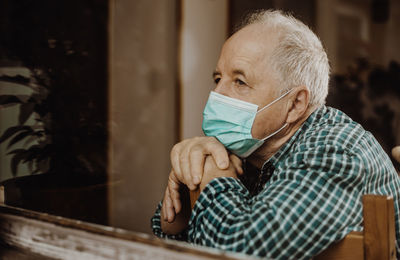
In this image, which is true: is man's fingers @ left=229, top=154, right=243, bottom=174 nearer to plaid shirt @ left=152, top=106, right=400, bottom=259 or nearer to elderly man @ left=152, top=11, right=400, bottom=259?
elderly man @ left=152, top=11, right=400, bottom=259

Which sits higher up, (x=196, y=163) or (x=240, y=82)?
(x=240, y=82)

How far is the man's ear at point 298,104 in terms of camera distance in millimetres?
1386

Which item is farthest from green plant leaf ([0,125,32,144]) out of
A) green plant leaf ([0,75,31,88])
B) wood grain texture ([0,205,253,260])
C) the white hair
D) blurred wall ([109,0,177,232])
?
blurred wall ([109,0,177,232])

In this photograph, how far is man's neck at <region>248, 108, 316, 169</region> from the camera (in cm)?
142

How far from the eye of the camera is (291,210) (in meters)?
0.90

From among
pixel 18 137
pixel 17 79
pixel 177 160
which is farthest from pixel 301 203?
pixel 17 79

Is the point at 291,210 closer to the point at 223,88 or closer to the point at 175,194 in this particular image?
the point at 175,194

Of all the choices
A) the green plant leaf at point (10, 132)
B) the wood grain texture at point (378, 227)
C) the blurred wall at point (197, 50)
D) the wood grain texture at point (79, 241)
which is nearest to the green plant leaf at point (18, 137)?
the green plant leaf at point (10, 132)

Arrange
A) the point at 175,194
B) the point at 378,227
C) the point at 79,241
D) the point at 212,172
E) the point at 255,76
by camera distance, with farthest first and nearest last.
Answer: the point at 255,76 < the point at 175,194 < the point at 212,172 < the point at 378,227 < the point at 79,241

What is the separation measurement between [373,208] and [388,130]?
3.42 meters

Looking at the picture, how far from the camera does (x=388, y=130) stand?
389 centimetres

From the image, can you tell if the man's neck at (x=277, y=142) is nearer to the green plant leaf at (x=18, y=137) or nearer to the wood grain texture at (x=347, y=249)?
the wood grain texture at (x=347, y=249)

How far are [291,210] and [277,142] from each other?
0.54m

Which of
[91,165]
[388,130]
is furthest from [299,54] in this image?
[388,130]
